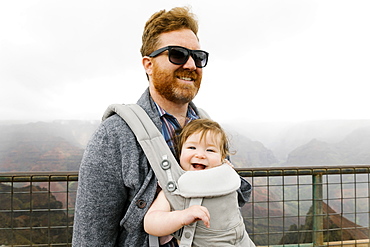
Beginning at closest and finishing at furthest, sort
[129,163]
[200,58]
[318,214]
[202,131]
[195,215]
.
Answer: [195,215] < [129,163] < [202,131] < [200,58] < [318,214]

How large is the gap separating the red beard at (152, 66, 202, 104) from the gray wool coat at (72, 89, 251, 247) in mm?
252

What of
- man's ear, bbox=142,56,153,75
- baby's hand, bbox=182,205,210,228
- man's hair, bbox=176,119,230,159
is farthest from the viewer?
man's ear, bbox=142,56,153,75

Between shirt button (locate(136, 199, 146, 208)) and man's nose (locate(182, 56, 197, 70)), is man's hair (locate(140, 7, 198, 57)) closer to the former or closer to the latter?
man's nose (locate(182, 56, 197, 70))

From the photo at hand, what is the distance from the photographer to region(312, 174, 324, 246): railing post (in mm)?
2990

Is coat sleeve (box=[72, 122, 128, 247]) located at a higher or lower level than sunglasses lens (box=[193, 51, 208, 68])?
lower

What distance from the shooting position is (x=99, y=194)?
49.9 inches

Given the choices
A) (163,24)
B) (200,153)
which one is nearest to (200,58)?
(163,24)

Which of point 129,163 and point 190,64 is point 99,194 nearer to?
point 129,163

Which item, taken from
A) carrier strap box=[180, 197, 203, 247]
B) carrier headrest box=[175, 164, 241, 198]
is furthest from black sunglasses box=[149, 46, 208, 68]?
carrier strap box=[180, 197, 203, 247]

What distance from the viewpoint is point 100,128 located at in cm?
134

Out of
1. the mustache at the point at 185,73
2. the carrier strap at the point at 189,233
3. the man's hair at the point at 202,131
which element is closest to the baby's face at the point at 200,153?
the man's hair at the point at 202,131

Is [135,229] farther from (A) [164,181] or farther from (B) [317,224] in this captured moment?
(B) [317,224]

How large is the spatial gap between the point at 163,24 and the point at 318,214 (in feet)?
7.95

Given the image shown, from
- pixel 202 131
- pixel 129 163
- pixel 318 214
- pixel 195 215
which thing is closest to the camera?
pixel 195 215
